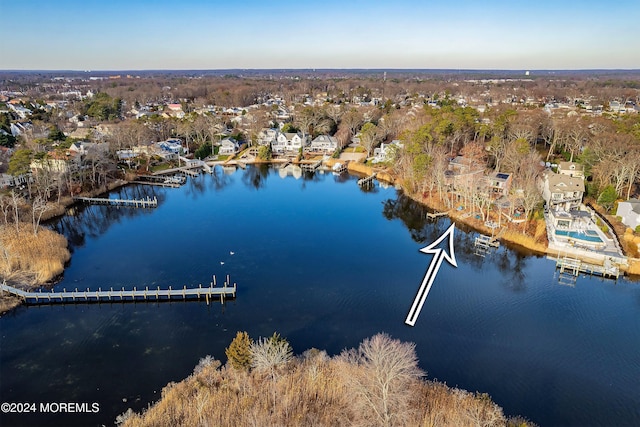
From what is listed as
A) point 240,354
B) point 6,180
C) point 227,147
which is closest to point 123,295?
point 240,354

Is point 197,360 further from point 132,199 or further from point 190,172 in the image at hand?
point 190,172

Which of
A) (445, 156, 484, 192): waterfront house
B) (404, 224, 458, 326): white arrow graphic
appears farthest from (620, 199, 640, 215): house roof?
(404, 224, 458, 326): white arrow graphic

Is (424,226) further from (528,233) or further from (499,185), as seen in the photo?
(499,185)

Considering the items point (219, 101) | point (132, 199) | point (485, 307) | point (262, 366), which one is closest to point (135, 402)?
point (262, 366)

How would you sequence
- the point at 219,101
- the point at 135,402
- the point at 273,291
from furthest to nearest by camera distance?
the point at 219,101
the point at 273,291
the point at 135,402

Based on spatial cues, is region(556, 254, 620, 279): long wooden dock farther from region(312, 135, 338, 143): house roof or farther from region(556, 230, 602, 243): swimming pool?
region(312, 135, 338, 143): house roof

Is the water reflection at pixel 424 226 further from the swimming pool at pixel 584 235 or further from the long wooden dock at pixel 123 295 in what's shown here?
the long wooden dock at pixel 123 295

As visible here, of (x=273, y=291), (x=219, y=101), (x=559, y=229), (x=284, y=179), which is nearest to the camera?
(x=273, y=291)
